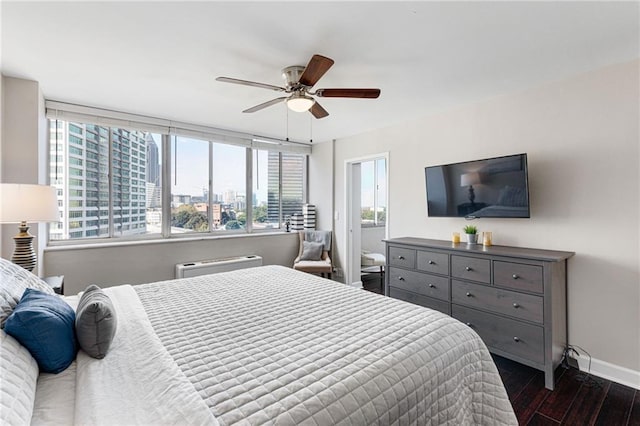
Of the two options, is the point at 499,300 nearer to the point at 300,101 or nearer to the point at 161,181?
the point at 300,101

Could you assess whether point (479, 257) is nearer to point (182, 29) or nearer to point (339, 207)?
point (339, 207)

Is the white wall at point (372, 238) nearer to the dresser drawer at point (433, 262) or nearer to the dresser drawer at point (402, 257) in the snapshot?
the dresser drawer at point (402, 257)

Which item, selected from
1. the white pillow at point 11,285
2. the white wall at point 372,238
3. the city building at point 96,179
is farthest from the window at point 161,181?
the white pillow at point 11,285

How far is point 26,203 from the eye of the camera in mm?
2145

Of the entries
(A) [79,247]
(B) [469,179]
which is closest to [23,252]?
(A) [79,247]

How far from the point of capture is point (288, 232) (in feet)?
16.4

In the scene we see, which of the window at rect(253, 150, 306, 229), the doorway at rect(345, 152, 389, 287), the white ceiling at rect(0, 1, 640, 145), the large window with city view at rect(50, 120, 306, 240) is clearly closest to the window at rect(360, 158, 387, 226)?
the doorway at rect(345, 152, 389, 287)

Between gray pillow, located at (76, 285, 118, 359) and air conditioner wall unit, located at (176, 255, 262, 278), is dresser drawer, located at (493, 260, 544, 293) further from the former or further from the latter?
air conditioner wall unit, located at (176, 255, 262, 278)

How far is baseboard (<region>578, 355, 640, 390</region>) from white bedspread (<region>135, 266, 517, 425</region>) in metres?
1.44

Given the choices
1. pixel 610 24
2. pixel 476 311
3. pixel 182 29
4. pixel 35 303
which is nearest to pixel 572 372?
pixel 476 311

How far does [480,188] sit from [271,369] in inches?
102

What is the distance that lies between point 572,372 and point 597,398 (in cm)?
33

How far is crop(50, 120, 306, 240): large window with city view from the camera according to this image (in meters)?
3.39

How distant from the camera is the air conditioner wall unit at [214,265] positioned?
3729 mm
